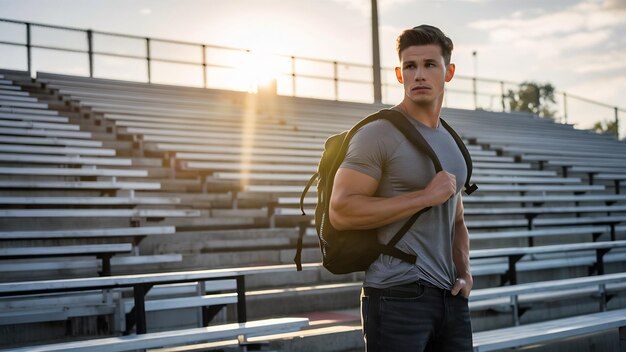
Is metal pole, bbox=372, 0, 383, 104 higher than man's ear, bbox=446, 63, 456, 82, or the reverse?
metal pole, bbox=372, 0, 383, 104

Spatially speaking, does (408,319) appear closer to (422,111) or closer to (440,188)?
(440,188)

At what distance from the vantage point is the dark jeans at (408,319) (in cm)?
186

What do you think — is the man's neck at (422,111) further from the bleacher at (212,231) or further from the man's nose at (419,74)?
the bleacher at (212,231)

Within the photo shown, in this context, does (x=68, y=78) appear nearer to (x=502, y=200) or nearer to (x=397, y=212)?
(x=502, y=200)

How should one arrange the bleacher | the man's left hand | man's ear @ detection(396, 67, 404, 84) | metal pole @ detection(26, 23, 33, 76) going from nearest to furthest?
the man's left hand < man's ear @ detection(396, 67, 404, 84) < the bleacher < metal pole @ detection(26, 23, 33, 76)

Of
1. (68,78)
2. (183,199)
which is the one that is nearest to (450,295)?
(183,199)

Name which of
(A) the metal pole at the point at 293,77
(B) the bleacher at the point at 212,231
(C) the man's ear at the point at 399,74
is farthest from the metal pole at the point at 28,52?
(C) the man's ear at the point at 399,74

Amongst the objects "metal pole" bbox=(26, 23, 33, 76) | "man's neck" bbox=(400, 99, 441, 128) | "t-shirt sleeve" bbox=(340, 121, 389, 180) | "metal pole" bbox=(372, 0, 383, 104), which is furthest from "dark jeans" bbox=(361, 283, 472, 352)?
"metal pole" bbox=(372, 0, 383, 104)

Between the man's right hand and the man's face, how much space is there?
0.77 feet

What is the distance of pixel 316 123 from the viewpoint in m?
11.4

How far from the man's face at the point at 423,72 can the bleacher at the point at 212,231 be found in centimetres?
93

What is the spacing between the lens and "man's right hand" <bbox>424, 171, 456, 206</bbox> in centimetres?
187

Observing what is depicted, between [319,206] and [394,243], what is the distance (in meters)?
0.24

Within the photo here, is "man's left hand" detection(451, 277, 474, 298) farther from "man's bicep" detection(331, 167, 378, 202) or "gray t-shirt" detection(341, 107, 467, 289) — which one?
"man's bicep" detection(331, 167, 378, 202)
